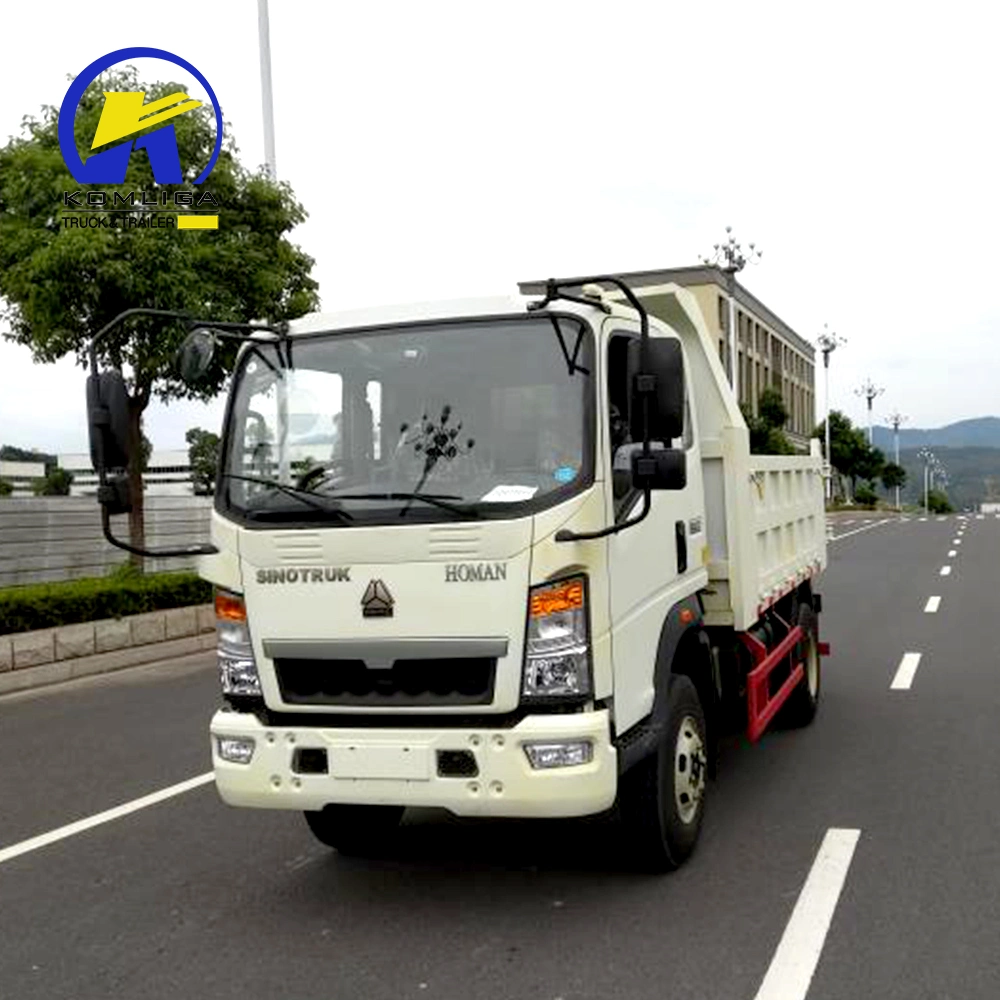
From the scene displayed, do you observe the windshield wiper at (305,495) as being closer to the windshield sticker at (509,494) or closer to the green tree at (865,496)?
the windshield sticker at (509,494)

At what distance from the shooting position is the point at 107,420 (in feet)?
14.4

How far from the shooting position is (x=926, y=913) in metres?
4.38

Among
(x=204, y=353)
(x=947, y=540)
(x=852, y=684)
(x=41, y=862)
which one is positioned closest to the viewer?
(x=204, y=353)

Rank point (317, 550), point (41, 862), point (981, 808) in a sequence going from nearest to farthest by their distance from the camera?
1. point (317, 550)
2. point (41, 862)
3. point (981, 808)

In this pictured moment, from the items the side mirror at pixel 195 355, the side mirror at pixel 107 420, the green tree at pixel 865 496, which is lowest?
the green tree at pixel 865 496

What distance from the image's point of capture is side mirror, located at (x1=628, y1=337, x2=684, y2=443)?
4125 mm

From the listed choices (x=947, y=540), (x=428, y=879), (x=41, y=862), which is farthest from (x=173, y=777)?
(x=947, y=540)

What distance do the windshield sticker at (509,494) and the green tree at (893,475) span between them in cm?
9074

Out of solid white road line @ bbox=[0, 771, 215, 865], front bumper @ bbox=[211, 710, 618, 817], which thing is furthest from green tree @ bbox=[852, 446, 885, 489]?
front bumper @ bbox=[211, 710, 618, 817]

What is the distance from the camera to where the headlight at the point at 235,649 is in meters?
4.47

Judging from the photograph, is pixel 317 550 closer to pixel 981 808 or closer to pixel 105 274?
pixel 981 808

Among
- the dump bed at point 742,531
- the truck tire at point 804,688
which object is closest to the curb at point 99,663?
the truck tire at point 804,688

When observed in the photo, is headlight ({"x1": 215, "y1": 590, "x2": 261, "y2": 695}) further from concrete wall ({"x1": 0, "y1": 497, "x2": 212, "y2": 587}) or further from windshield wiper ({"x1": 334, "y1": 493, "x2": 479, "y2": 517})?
concrete wall ({"x1": 0, "y1": 497, "x2": 212, "y2": 587})

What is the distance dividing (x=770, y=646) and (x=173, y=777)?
3.61 metres
